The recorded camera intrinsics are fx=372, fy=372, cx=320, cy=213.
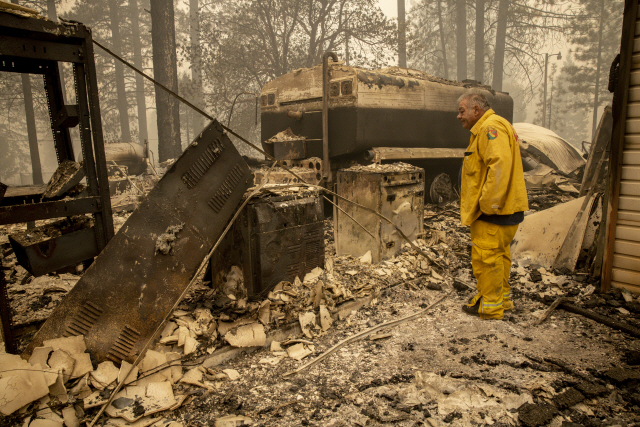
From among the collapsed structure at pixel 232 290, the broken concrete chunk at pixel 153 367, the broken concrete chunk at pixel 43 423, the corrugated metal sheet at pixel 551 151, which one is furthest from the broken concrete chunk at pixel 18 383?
the corrugated metal sheet at pixel 551 151

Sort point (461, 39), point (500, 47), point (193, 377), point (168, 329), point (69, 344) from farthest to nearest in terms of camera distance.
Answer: point (461, 39)
point (500, 47)
point (168, 329)
point (193, 377)
point (69, 344)

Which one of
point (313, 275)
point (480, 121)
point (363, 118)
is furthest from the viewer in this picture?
point (363, 118)

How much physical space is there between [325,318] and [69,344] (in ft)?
6.59

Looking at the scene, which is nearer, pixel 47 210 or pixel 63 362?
pixel 63 362

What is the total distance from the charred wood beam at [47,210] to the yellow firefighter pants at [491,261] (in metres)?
3.36

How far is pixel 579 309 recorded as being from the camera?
3689 mm

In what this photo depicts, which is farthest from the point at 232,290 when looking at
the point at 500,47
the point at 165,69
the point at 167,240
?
the point at 500,47

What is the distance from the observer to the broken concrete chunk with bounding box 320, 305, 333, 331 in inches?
137

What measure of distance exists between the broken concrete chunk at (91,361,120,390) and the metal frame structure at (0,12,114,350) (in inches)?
25.5

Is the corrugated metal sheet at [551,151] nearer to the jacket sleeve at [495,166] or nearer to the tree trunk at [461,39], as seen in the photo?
the jacket sleeve at [495,166]

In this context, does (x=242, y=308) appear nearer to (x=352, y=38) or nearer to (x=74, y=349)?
(x=74, y=349)

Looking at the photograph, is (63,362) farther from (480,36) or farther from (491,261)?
(480,36)

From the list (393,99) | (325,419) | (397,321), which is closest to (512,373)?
(397,321)

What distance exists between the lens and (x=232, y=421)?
227cm
